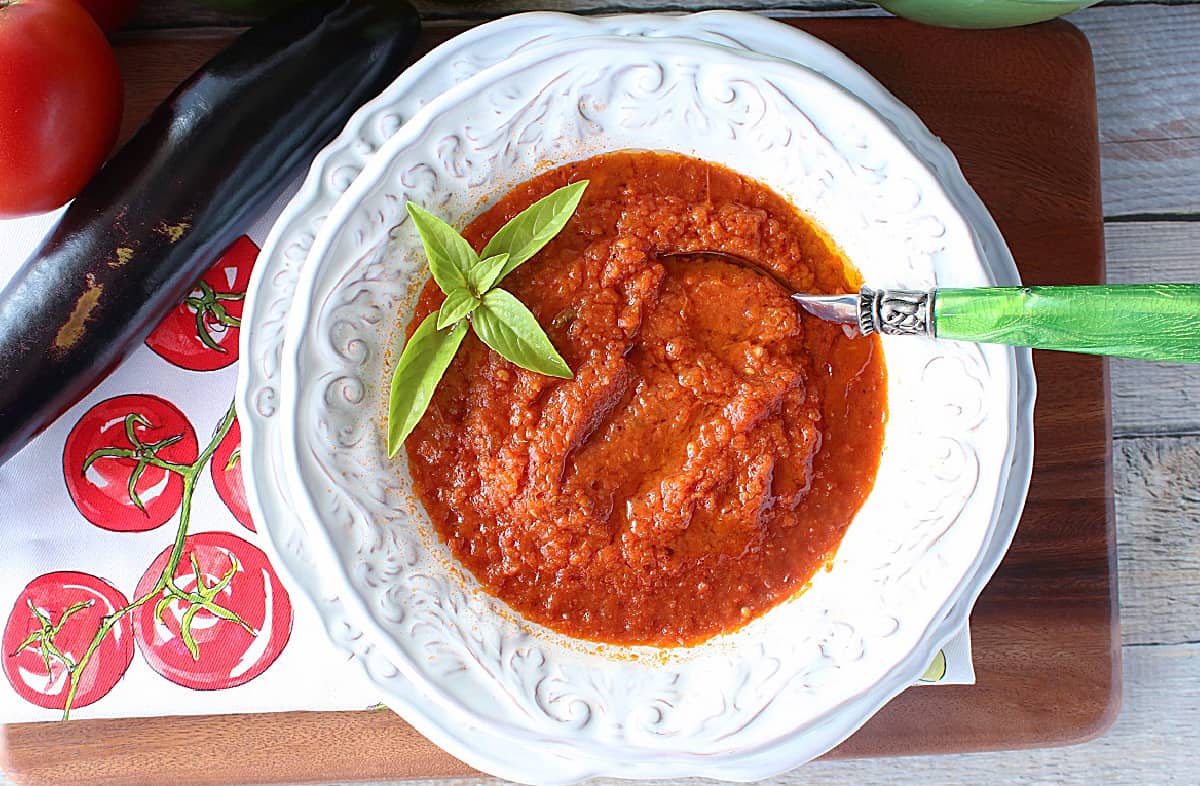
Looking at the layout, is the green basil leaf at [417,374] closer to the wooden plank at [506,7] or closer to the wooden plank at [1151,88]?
the wooden plank at [506,7]

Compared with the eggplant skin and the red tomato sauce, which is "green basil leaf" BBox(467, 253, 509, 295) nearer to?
the red tomato sauce

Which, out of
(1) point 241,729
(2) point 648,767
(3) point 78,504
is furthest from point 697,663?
(3) point 78,504

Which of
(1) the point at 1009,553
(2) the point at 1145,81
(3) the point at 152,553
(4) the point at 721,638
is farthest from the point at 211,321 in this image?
(2) the point at 1145,81

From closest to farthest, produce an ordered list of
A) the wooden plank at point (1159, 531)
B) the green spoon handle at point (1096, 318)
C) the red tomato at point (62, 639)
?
the green spoon handle at point (1096, 318) < the red tomato at point (62, 639) < the wooden plank at point (1159, 531)

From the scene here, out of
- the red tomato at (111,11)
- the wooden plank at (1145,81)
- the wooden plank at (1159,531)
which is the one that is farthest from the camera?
the wooden plank at (1159,531)

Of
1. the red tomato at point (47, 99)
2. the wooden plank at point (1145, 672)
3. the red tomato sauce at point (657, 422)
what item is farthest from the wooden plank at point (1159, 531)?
the red tomato at point (47, 99)

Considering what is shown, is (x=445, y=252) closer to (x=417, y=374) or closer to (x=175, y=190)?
(x=417, y=374)
